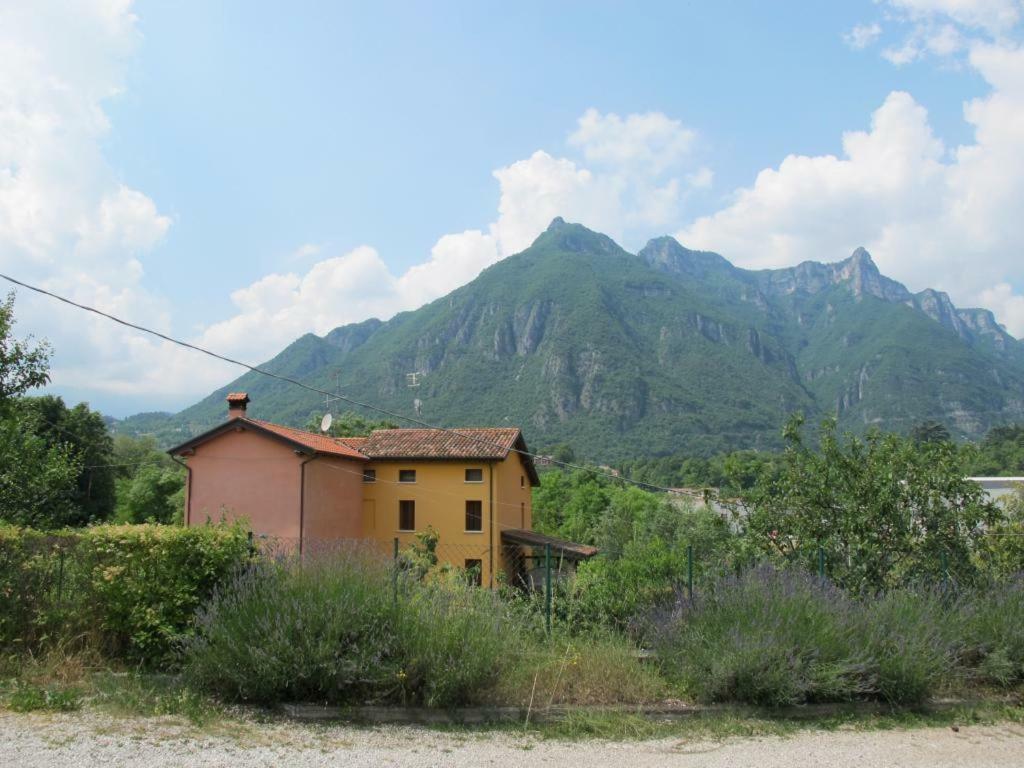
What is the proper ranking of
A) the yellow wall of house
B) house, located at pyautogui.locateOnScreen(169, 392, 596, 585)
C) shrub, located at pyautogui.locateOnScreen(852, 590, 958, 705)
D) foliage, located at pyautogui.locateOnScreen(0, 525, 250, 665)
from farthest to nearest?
the yellow wall of house → house, located at pyautogui.locateOnScreen(169, 392, 596, 585) → foliage, located at pyautogui.locateOnScreen(0, 525, 250, 665) → shrub, located at pyautogui.locateOnScreen(852, 590, 958, 705)

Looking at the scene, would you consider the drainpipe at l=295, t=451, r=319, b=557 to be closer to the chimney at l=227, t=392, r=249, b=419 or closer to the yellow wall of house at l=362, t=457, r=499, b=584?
the chimney at l=227, t=392, r=249, b=419

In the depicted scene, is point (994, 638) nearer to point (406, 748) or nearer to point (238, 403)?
point (406, 748)

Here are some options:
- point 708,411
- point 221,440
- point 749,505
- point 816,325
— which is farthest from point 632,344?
point 749,505

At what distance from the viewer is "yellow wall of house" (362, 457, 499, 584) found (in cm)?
2981

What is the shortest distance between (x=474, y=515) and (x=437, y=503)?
1.61 meters

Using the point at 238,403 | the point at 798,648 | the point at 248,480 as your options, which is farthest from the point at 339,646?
the point at 238,403

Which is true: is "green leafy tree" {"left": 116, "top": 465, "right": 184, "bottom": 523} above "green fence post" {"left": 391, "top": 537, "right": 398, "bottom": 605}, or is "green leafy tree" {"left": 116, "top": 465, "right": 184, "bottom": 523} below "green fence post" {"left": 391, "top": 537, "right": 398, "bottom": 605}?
above

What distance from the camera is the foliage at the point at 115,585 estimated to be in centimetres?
750

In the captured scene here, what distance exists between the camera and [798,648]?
6.94 metres

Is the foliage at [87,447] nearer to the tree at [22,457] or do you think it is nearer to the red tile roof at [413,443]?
the red tile roof at [413,443]

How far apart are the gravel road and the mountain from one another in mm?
80637

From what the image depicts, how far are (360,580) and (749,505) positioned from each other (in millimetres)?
7405

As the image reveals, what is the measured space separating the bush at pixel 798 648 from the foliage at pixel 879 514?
2.34m

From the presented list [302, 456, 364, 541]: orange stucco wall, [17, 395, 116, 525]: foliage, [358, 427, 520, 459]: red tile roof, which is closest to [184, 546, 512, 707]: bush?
[302, 456, 364, 541]: orange stucco wall
